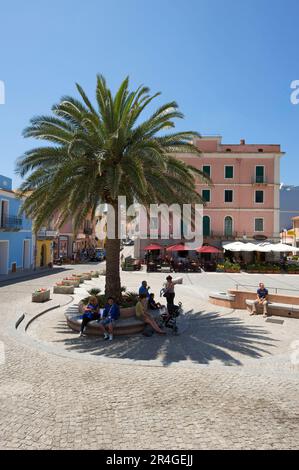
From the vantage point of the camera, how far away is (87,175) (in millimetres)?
11070

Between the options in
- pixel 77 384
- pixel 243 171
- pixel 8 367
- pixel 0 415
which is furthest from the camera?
pixel 243 171

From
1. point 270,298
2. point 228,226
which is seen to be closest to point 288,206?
point 228,226

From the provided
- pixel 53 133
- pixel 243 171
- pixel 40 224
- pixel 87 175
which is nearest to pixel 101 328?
pixel 40 224

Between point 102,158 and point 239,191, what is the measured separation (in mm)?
28704

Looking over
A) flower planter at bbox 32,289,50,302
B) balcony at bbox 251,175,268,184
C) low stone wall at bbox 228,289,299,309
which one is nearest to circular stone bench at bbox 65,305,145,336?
flower planter at bbox 32,289,50,302

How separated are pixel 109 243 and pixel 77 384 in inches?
239

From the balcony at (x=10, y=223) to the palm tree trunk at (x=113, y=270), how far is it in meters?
19.1

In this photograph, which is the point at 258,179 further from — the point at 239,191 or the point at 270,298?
the point at 270,298

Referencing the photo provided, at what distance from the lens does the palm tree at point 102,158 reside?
10742 millimetres

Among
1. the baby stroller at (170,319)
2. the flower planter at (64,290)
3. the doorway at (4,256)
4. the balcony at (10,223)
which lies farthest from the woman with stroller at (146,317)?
the doorway at (4,256)

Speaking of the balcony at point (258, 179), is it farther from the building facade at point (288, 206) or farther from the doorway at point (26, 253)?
the building facade at point (288, 206)

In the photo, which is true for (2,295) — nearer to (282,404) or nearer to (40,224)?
(40,224)

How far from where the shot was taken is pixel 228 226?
37031mm

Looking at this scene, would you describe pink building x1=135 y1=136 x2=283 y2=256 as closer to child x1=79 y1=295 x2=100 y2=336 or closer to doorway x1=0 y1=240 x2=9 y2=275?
doorway x1=0 y1=240 x2=9 y2=275
